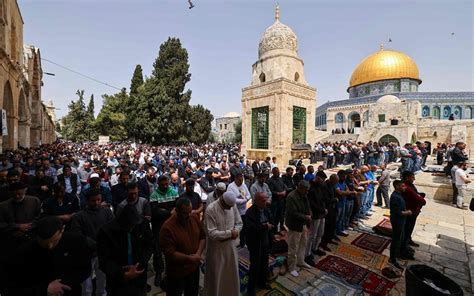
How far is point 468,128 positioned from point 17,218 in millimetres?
31080

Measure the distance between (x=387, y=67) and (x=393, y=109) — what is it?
49.3ft

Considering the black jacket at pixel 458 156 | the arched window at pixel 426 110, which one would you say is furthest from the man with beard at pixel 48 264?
the arched window at pixel 426 110

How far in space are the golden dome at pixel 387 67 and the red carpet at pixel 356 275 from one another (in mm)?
42315

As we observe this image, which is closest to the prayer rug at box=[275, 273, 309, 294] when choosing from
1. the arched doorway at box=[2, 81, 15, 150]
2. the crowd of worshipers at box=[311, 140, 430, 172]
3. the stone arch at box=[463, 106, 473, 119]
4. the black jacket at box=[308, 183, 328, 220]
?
the black jacket at box=[308, 183, 328, 220]

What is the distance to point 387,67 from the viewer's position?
38062 mm

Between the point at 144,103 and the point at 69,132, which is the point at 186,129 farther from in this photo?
the point at 69,132

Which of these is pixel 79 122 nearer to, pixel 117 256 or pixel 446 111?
pixel 117 256

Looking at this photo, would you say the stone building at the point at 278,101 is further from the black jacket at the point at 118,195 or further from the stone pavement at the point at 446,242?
the black jacket at the point at 118,195

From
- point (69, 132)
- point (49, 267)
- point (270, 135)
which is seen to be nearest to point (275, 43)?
point (270, 135)

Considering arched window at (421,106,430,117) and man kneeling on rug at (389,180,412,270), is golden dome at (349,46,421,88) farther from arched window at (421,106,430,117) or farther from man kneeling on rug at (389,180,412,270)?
man kneeling on rug at (389,180,412,270)

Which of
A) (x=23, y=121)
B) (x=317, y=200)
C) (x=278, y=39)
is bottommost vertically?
(x=317, y=200)

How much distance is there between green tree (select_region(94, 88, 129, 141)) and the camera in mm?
33812

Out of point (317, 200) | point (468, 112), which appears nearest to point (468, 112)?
point (468, 112)

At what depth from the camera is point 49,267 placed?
1.92 m
